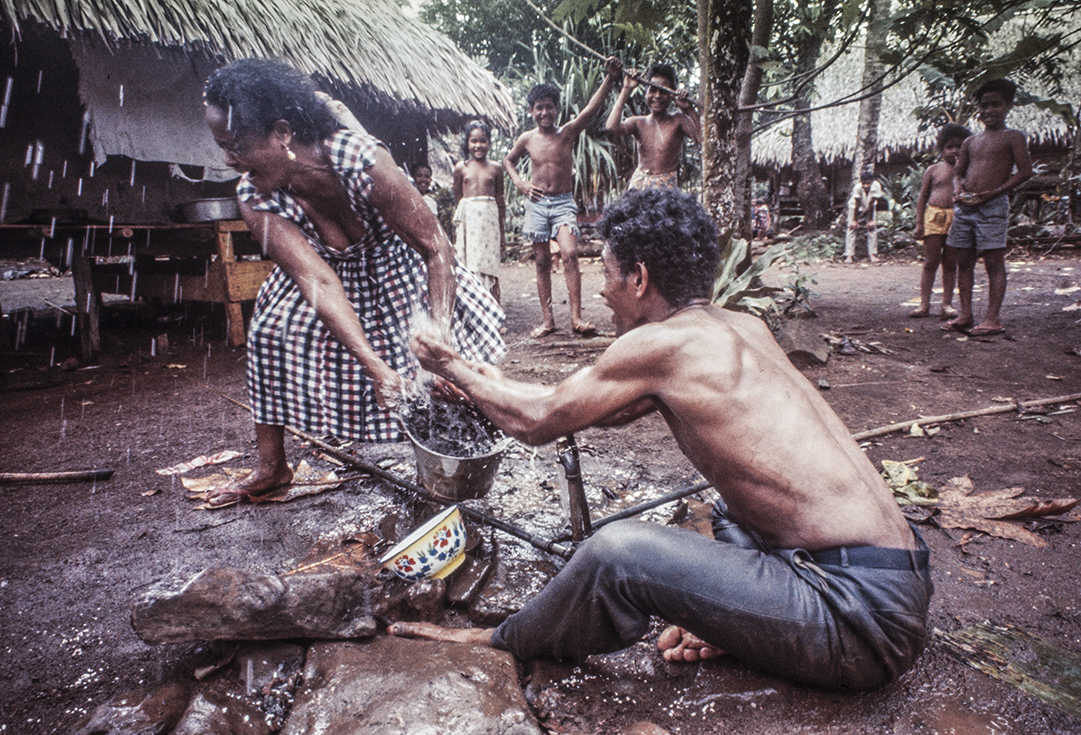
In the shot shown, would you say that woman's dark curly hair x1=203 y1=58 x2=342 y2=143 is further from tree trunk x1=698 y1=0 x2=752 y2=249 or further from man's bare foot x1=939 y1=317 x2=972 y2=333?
man's bare foot x1=939 y1=317 x2=972 y2=333

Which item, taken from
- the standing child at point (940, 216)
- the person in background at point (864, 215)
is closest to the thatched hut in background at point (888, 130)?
the person in background at point (864, 215)

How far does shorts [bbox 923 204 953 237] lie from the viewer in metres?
5.98

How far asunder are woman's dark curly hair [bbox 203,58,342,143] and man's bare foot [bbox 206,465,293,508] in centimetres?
144

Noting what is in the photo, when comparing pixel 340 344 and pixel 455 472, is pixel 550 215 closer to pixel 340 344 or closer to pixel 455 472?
pixel 340 344

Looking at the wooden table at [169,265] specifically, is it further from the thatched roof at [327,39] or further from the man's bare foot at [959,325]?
the man's bare foot at [959,325]

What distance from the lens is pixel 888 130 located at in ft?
45.6

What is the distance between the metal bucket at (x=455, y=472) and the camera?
2.02 meters

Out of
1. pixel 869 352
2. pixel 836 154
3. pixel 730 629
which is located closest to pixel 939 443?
pixel 869 352

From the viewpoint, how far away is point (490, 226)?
256 inches

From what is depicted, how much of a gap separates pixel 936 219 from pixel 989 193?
1.01 m

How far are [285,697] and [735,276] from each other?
4.09m

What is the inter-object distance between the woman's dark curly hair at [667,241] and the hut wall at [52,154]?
620 centimetres

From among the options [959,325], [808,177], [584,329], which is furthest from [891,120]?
[584,329]

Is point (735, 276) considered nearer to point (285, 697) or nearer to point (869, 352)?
point (869, 352)
